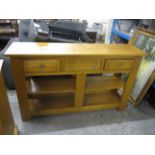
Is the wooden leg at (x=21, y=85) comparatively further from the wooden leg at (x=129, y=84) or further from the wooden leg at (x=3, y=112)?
the wooden leg at (x=129, y=84)

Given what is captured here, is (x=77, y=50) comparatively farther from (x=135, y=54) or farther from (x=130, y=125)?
(x=130, y=125)

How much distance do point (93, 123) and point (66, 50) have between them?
0.89m

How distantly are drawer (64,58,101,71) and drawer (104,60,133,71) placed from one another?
105mm

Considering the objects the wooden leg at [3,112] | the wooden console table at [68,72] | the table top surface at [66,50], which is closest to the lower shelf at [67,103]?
the wooden console table at [68,72]

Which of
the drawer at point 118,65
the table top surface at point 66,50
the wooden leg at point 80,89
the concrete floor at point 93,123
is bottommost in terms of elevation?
the concrete floor at point 93,123

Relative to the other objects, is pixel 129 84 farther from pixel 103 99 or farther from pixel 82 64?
pixel 82 64

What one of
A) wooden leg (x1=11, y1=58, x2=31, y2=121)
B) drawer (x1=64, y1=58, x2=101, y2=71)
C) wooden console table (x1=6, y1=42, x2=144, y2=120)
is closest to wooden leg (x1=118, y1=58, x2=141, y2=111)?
wooden console table (x1=6, y1=42, x2=144, y2=120)

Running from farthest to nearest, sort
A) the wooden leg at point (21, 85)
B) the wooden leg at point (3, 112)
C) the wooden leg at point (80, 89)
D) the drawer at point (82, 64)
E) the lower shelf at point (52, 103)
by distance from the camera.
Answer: the lower shelf at point (52, 103), the wooden leg at point (80, 89), the drawer at point (82, 64), the wooden leg at point (21, 85), the wooden leg at point (3, 112)

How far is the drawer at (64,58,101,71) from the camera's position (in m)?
1.41

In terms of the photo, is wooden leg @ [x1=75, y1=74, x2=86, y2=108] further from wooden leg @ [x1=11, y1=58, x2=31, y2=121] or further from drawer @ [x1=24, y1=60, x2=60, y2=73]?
wooden leg @ [x1=11, y1=58, x2=31, y2=121]

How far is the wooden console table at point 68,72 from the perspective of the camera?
1.35 m

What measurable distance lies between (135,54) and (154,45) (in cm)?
49
